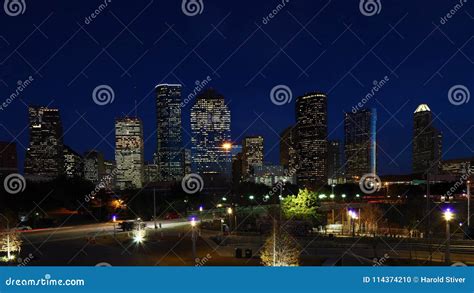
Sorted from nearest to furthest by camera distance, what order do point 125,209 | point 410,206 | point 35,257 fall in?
point 35,257, point 410,206, point 125,209

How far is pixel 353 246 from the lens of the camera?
45.4 ft

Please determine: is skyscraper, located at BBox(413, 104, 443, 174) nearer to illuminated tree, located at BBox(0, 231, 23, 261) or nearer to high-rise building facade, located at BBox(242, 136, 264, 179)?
illuminated tree, located at BBox(0, 231, 23, 261)

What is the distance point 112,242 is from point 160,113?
66.4ft

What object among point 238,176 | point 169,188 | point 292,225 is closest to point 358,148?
point 238,176

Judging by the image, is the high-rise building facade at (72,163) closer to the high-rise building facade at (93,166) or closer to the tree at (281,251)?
the high-rise building facade at (93,166)

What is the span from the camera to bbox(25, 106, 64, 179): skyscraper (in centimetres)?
2191

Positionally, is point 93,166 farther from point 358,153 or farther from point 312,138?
point 358,153

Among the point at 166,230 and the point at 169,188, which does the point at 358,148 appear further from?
the point at 166,230

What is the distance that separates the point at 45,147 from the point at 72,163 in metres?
10.4

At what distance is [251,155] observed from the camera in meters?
52.3

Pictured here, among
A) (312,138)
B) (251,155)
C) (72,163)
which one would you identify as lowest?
(72,163)

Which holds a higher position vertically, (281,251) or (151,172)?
(151,172)

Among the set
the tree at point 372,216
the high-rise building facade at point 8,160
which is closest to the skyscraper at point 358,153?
the tree at point 372,216

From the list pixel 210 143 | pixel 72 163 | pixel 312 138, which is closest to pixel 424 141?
pixel 312 138
